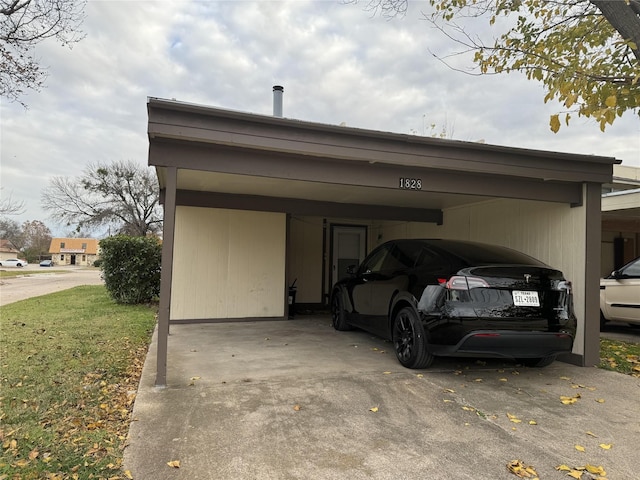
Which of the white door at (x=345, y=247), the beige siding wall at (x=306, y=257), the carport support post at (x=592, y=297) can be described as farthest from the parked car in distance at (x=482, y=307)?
the white door at (x=345, y=247)

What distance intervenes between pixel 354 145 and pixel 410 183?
3.01ft

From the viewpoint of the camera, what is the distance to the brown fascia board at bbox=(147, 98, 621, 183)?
3.93m

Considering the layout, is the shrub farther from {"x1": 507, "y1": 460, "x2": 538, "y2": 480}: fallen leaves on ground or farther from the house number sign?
{"x1": 507, "y1": 460, "x2": 538, "y2": 480}: fallen leaves on ground

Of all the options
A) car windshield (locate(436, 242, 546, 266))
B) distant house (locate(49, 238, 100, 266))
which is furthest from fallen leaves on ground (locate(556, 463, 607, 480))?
distant house (locate(49, 238, 100, 266))

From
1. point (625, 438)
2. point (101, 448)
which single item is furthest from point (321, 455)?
point (625, 438)

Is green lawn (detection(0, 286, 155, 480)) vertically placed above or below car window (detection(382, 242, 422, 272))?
below

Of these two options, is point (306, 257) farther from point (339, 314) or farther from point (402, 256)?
point (402, 256)

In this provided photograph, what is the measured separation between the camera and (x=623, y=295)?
24.1ft

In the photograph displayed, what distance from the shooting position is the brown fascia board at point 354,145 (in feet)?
12.9

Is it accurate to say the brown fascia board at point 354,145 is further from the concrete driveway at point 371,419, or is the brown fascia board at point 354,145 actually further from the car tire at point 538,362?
the concrete driveway at point 371,419

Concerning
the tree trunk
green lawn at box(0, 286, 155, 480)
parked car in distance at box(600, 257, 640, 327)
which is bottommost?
green lawn at box(0, 286, 155, 480)

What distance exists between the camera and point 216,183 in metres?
6.68

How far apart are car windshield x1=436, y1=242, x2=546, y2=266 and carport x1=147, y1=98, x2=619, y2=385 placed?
0.73 m

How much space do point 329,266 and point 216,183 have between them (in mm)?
4768
